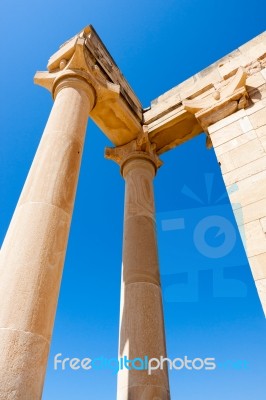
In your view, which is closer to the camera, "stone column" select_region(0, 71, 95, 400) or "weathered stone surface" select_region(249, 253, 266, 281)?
"stone column" select_region(0, 71, 95, 400)

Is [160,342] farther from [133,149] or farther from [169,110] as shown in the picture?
[169,110]

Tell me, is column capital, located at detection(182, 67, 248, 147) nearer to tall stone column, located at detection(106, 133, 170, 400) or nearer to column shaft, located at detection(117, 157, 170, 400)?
tall stone column, located at detection(106, 133, 170, 400)

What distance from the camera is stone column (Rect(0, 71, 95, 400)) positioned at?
17922 millimetres

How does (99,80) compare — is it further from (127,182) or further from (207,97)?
(207,97)

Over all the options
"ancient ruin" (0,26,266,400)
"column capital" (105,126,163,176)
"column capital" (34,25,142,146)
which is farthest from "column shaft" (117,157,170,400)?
"column capital" (34,25,142,146)

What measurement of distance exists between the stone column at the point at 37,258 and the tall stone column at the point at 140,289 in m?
14.5

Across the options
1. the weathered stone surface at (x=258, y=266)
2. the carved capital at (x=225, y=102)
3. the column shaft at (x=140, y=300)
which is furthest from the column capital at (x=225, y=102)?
the weathered stone surface at (x=258, y=266)

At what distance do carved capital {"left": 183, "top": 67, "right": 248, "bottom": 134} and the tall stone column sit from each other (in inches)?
481

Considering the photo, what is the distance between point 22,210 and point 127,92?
38905mm

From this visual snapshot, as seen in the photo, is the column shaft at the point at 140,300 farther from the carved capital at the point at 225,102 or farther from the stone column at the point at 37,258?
the stone column at the point at 37,258

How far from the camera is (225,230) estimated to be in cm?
4028

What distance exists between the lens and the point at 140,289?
37.2m

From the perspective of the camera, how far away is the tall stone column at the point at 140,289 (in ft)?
104

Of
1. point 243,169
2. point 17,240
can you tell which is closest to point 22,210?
point 17,240
